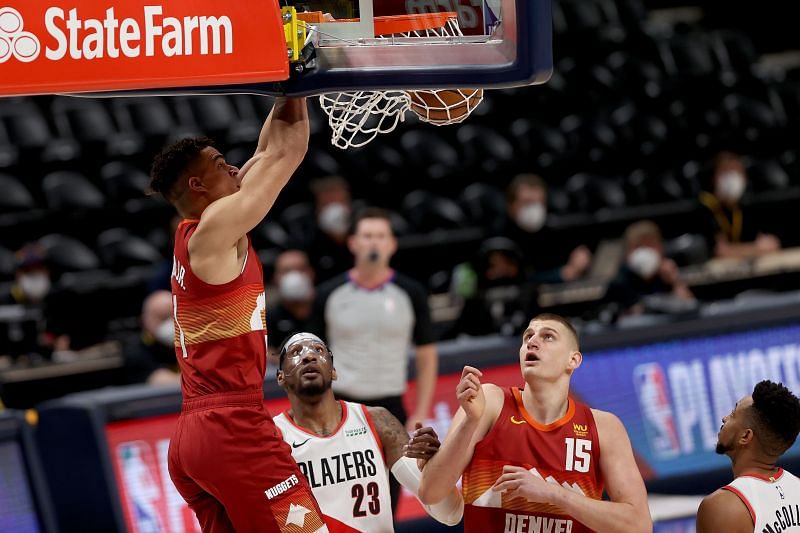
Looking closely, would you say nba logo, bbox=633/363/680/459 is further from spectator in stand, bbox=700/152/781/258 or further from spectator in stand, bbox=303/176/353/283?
spectator in stand, bbox=700/152/781/258

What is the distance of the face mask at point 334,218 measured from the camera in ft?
32.7

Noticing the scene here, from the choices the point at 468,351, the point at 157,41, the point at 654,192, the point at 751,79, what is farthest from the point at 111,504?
the point at 751,79

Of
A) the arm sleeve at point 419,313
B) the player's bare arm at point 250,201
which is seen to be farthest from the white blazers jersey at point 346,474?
the arm sleeve at point 419,313

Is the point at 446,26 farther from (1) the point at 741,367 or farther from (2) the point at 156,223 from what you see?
(2) the point at 156,223

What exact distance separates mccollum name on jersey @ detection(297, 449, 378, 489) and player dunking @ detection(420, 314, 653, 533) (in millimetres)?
705

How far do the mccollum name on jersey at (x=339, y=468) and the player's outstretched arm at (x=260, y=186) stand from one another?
144cm

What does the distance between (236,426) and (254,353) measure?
260 mm

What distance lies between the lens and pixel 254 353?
16.0 ft

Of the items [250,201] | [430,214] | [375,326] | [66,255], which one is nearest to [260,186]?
[250,201]

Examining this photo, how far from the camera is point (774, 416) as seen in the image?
16.5 ft

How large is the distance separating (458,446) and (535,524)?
44cm

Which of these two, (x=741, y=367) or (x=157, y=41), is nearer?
(x=157, y=41)

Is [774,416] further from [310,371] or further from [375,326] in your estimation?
[375,326]

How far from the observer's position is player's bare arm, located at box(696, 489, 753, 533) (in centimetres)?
489
